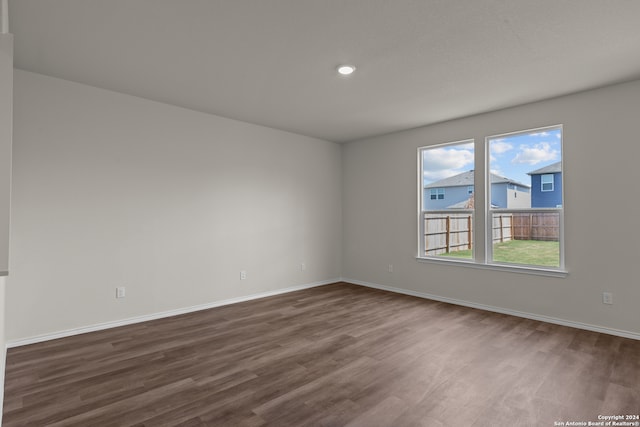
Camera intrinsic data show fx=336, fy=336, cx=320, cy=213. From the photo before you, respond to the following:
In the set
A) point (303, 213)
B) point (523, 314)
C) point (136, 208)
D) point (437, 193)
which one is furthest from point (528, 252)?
point (136, 208)

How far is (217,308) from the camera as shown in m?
4.47

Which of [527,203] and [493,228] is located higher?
[527,203]

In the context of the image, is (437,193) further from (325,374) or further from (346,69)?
(325,374)

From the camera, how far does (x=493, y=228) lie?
446cm

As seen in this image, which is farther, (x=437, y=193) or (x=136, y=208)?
(x=437, y=193)

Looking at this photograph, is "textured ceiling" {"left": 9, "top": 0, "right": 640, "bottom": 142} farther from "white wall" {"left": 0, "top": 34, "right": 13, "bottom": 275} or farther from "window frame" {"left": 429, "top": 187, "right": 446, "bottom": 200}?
"window frame" {"left": 429, "top": 187, "right": 446, "bottom": 200}

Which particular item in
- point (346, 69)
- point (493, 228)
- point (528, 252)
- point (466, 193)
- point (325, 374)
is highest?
point (346, 69)

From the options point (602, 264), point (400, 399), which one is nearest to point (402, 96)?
point (602, 264)

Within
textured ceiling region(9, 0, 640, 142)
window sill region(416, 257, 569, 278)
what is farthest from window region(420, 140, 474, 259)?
textured ceiling region(9, 0, 640, 142)

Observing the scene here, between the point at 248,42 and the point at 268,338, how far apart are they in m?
2.71

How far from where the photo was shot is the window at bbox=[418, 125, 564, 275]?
3.99 metres

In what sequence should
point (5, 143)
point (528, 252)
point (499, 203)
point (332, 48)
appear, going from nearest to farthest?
point (5, 143) → point (332, 48) → point (528, 252) → point (499, 203)

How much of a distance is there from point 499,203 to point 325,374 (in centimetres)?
324

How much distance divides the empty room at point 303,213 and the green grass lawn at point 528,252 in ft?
0.08
